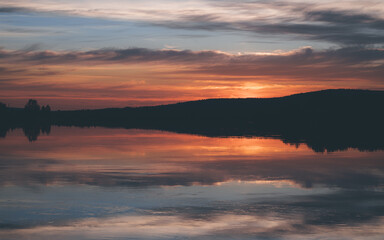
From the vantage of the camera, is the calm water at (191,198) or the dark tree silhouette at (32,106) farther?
the dark tree silhouette at (32,106)

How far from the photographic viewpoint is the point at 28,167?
65.3 feet

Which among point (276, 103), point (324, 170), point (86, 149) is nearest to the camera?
point (324, 170)

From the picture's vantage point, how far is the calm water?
1038 centimetres

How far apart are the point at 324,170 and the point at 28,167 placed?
10621mm

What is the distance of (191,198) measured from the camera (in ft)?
44.7

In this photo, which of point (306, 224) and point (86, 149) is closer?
point (306, 224)

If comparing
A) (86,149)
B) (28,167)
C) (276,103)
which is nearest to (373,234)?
(28,167)

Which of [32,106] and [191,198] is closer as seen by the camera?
[191,198]

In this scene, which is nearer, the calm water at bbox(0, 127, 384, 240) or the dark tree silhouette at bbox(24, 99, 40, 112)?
the calm water at bbox(0, 127, 384, 240)

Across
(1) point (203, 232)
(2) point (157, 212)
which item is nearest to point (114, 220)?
(2) point (157, 212)

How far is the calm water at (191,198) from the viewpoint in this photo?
10383 mm

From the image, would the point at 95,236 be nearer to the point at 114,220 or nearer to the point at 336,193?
the point at 114,220

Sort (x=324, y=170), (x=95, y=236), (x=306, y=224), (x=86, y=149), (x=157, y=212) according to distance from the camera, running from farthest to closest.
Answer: (x=86, y=149) → (x=324, y=170) → (x=157, y=212) → (x=306, y=224) → (x=95, y=236)

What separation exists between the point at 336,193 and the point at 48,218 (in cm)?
746
